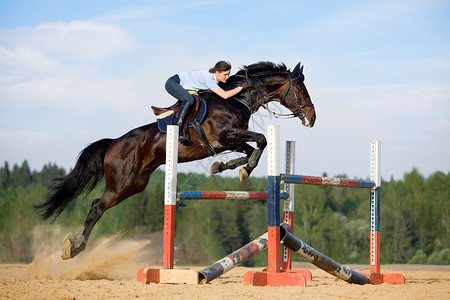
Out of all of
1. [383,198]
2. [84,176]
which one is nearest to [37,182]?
[383,198]

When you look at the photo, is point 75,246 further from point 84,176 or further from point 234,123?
point 234,123

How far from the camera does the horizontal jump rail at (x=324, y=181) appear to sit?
4.35 m

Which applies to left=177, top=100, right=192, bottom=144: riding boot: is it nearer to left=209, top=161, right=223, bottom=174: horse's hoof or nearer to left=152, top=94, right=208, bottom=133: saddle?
left=152, top=94, right=208, bottom=133: saddle

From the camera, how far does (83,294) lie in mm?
3842

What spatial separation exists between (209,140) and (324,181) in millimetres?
Result: 1438

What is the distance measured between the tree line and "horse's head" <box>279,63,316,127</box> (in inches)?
786

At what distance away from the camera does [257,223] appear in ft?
104

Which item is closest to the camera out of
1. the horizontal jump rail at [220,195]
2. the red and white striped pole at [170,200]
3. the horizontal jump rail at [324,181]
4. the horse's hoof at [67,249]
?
the horizontal jump rail at [324,181]

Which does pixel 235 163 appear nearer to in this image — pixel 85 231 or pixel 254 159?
pixel 254 159

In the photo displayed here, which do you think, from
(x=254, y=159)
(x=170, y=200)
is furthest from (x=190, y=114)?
(x=170, y=200)

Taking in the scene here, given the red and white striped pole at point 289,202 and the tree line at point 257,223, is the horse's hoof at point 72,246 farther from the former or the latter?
the tree line at point 257,223

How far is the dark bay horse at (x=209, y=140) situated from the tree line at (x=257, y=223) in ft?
64.1

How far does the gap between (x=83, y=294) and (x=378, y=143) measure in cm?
312

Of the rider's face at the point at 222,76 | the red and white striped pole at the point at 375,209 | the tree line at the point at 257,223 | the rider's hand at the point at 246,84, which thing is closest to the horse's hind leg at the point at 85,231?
the rider's face at the point at 222,76
